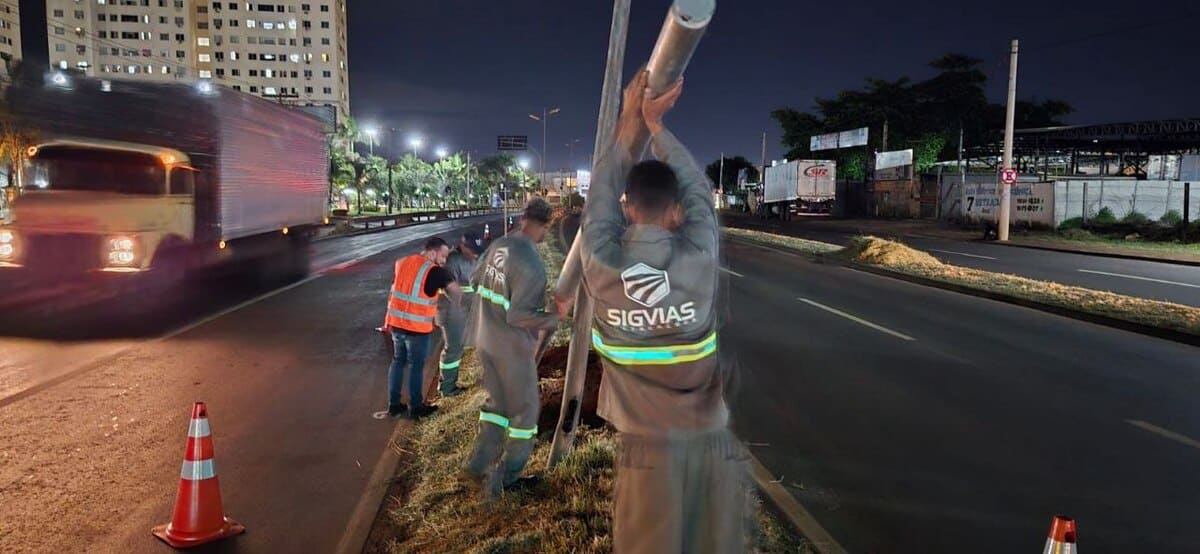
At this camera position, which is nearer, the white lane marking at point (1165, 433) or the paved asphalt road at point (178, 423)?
the paved asphalt road at point (178, 423)

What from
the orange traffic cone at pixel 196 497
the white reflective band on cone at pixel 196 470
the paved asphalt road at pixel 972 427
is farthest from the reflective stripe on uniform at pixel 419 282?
the paved asphalt road at pixel 972 427

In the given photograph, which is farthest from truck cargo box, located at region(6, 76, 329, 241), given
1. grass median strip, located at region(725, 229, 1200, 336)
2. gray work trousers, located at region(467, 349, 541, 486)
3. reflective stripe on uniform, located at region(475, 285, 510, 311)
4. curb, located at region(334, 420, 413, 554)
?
grass median strip, located at region(725, 229, 1200, 336)

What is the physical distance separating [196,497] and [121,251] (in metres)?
11.3

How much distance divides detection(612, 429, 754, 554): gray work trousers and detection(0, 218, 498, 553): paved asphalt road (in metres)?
2.43

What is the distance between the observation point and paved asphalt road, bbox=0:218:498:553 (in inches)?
185

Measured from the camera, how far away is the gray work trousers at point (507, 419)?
15.2ft

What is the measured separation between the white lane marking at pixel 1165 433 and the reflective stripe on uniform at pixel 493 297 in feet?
17.6

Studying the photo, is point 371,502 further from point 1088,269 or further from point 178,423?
point 1088,269

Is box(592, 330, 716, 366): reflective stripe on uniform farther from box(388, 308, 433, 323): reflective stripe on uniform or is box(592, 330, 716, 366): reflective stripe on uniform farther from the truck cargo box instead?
the truck cargo box

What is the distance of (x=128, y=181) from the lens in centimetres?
1473

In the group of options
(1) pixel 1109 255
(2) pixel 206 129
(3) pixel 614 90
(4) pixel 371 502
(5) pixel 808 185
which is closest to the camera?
(3) pixel 614 90

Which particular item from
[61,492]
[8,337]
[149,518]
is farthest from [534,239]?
[8,337]

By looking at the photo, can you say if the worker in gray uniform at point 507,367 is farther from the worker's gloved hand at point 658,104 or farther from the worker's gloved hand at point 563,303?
the worker's gloved hand at point 658,104

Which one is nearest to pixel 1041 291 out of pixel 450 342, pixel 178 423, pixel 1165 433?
pixel 1165 433
